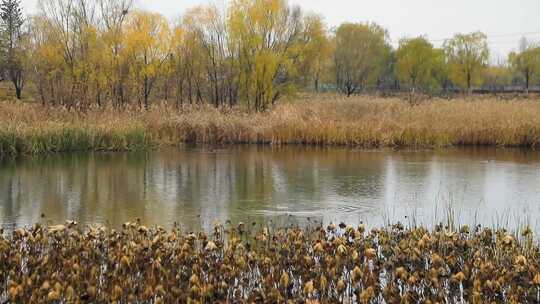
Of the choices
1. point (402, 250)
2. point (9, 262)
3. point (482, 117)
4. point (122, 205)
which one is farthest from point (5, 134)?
point (482, 117)

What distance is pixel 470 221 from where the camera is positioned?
9273 mm

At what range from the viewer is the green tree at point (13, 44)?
46938 millimetres

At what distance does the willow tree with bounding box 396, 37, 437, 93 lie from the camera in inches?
2660

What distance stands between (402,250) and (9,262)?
3830 mm

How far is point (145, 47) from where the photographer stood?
115 ft

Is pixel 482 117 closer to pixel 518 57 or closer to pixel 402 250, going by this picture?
pixel 402 250

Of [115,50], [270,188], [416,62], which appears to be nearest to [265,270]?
[270,188]

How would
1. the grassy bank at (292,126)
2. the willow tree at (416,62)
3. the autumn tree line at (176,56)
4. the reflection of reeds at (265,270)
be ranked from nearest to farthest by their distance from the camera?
the reflection of reeds at (265,270) → the grassy bank at (292,126) → the autumn tree line at (176,56) → the willow tree at (416,62)

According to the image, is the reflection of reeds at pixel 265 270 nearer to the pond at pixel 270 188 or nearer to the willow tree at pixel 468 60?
the pond at pixel 270 188

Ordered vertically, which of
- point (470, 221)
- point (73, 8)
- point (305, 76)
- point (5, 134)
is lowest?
point (470, 221)

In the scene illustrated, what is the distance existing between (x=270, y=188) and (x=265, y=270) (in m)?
7.08

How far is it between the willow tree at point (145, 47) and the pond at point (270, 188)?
15354 mm

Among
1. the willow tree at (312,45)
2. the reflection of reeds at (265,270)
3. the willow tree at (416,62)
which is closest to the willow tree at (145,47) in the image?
the willow tree at (312,45)

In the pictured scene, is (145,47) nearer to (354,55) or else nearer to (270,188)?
(270,188)
